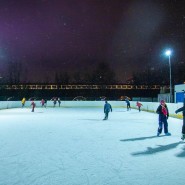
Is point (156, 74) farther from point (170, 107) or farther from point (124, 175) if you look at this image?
point (124, 175)

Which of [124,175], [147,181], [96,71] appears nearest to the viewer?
[147,181]

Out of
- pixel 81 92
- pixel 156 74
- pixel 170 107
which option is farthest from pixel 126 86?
pixel 170 107

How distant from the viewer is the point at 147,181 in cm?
568

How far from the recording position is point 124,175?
6121mm

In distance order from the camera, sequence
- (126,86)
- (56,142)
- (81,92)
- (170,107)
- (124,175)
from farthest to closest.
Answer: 1. (126,86)
2. (81,92)
3. (170,107)
4. (56,142)
5. (124,175)

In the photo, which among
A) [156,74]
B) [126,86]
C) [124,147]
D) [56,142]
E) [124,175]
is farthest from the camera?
[126,86]

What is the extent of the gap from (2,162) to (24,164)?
0.61m

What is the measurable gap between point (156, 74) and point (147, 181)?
91.2 m

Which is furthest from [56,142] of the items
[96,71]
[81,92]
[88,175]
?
[96,71]

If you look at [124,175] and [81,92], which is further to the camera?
[81,92]

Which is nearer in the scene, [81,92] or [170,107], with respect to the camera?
[170,107]

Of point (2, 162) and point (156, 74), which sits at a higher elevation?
point (156, 74)

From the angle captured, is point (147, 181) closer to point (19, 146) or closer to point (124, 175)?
point (124, 175)

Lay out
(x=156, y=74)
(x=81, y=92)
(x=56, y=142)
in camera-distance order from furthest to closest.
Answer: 1. (x=156, y=74)
2. (x=81, y=92)
3. (x=56, y=142)
